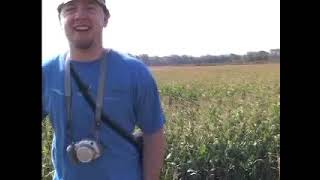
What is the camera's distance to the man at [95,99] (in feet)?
5.78

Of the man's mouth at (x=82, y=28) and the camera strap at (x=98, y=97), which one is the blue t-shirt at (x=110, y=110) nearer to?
the camera strap at (x=98, y=97)

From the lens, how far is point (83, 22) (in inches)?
68.6

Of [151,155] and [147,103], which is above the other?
[147,103]

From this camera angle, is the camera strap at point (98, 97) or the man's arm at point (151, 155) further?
the man's arm at point (151, 155)

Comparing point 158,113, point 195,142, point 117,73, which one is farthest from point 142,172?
point 195,142

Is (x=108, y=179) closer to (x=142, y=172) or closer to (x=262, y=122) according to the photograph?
(x=142, y=172)

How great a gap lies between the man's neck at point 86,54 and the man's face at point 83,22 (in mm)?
20

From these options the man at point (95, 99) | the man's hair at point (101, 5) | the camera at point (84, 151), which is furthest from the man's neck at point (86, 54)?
the camera at point (84, 151)

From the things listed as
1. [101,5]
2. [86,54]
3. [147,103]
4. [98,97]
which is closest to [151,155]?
[147,103]

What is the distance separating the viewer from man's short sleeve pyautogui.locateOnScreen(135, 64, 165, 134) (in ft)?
5.87

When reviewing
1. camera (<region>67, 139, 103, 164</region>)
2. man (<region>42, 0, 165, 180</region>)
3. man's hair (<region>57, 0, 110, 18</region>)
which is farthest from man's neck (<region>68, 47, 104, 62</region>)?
camera (<region>67, 139, 103, 164</region>)

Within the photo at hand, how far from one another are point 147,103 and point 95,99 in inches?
6.9

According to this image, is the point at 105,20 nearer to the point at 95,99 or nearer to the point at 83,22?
the point at 83,22
